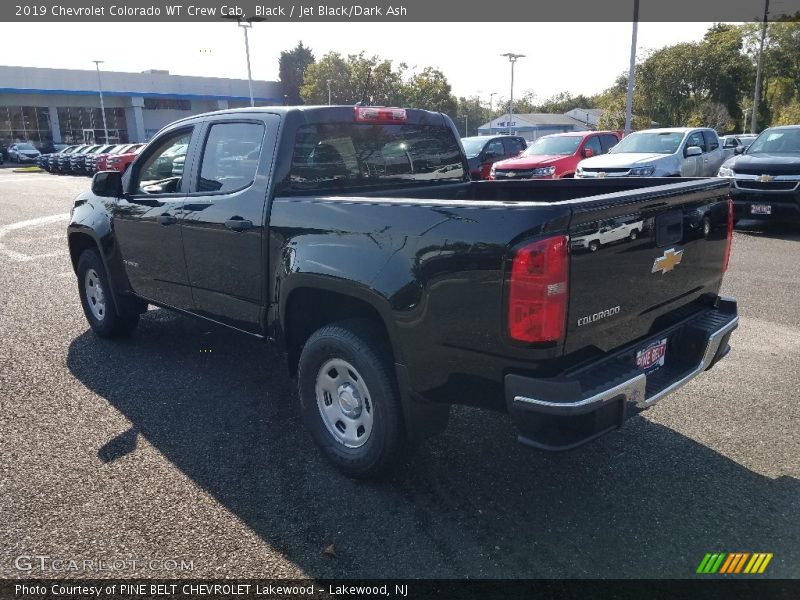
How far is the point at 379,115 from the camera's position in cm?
423

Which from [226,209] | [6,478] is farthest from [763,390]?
[6,478]

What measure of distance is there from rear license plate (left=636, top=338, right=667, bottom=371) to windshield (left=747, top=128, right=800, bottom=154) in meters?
10.3

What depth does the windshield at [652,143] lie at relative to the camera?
43.7ft

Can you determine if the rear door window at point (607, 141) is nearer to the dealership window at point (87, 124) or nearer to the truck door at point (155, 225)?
the truck door at point (155, 225)

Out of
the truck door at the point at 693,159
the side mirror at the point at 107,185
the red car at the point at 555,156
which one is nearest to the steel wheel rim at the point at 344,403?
the side mirror at the point at 107,185

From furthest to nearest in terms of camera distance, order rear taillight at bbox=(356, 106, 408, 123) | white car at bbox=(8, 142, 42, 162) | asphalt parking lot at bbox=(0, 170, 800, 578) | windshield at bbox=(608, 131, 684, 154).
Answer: white car at bbox=(8, 142, 42, 162)
windshield at bbox=(608, 131, 684, 154)
rear taillight at bbox=(356, 106, 408, 123)
asphalt parking lot at bbox=(0, 170, 800, 578)

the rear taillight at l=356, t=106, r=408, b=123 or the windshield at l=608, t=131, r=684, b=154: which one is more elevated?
the rear taillight at l=356, t=106, r=408, b=123

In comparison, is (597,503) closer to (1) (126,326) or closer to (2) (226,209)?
(2) (226,209)

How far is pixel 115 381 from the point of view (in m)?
4.89

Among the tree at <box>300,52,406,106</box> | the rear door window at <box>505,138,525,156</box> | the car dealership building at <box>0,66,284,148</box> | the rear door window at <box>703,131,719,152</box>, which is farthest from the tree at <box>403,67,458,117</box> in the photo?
the rear door window at <box>703,131,719,152</box>

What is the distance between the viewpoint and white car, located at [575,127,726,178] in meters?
12.5

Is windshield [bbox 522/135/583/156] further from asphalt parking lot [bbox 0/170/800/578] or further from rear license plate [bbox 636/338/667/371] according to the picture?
rear license plate [bbox 636/338/667/371]

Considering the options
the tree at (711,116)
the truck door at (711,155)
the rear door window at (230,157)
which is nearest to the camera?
the rear door window at (230,157)

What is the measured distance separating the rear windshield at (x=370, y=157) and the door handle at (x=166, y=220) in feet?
3.78
